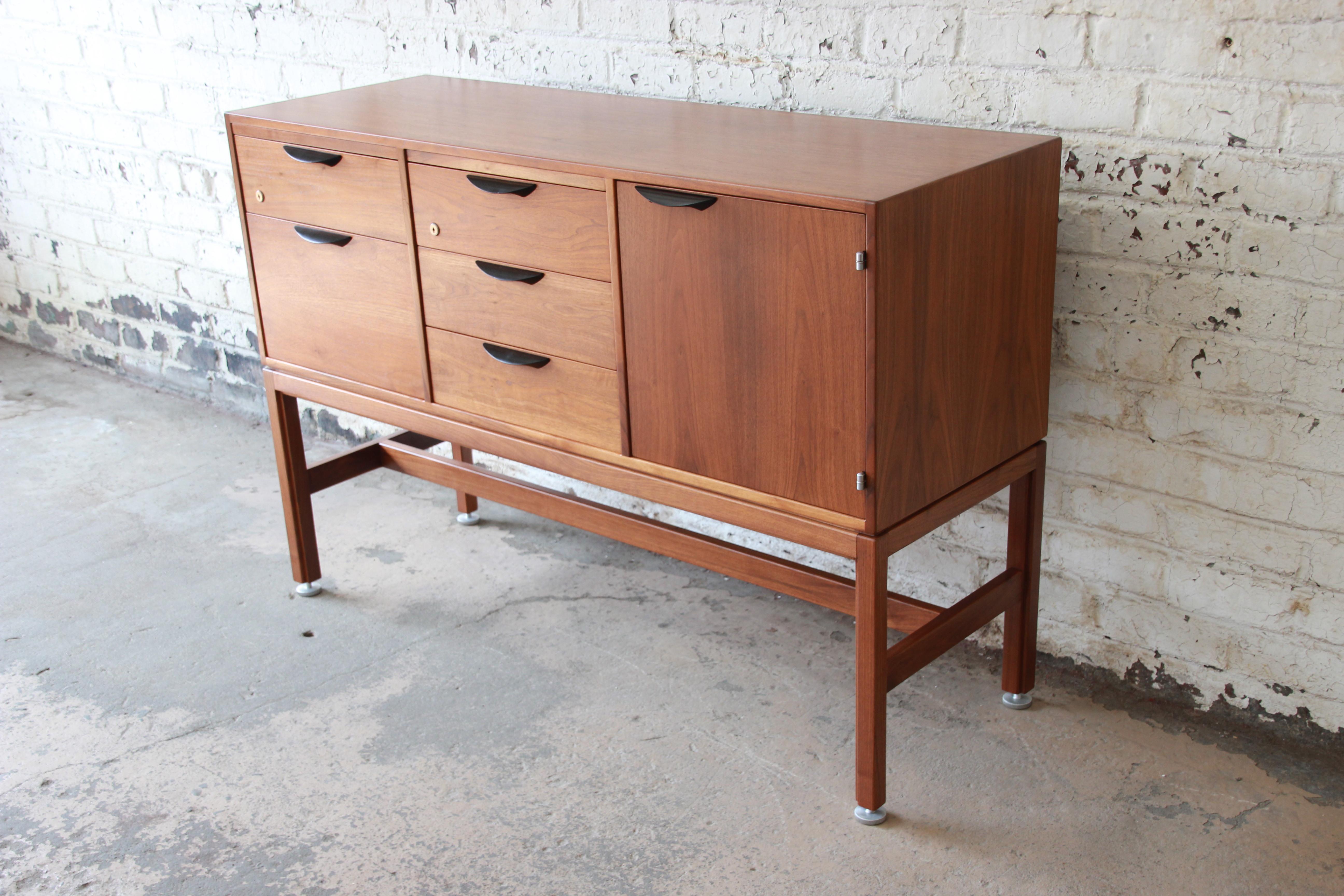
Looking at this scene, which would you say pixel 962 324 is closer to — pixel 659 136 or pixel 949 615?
pixel 949 615

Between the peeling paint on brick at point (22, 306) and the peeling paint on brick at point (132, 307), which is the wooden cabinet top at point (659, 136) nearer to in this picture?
the peeling paint on brick at point (132, 307)

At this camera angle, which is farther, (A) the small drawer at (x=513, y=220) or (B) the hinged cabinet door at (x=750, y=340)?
(A) the small drawer at (x=513, y=220)

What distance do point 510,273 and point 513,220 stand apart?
0.32ft

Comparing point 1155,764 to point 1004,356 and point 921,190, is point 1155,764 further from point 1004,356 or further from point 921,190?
point 921,190

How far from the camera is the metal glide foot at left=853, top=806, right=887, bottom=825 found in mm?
2035

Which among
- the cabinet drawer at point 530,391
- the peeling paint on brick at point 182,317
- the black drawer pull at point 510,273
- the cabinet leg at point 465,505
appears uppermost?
the black drawer pull at point 510,273

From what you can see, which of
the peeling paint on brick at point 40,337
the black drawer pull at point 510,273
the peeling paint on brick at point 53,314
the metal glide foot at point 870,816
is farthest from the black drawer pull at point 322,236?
the peeling paint on brick at point 40,337

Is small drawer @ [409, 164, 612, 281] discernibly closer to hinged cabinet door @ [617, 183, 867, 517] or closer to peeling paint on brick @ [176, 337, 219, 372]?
hinged cabinet door @ [617, 183, 867, 517]

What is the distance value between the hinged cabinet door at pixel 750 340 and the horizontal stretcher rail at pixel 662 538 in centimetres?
27

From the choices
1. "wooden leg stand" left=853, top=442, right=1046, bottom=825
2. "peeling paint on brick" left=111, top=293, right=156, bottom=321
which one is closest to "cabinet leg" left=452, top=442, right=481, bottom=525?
"wooden leg stand" left=853, top=442, right=1046, bottom=825

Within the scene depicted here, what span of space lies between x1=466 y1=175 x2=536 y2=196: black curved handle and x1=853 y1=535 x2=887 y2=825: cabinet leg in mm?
811

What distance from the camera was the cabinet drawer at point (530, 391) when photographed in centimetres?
214

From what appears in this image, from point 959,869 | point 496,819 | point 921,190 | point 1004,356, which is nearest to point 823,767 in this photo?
point 959,869

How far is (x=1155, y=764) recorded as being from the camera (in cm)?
216
